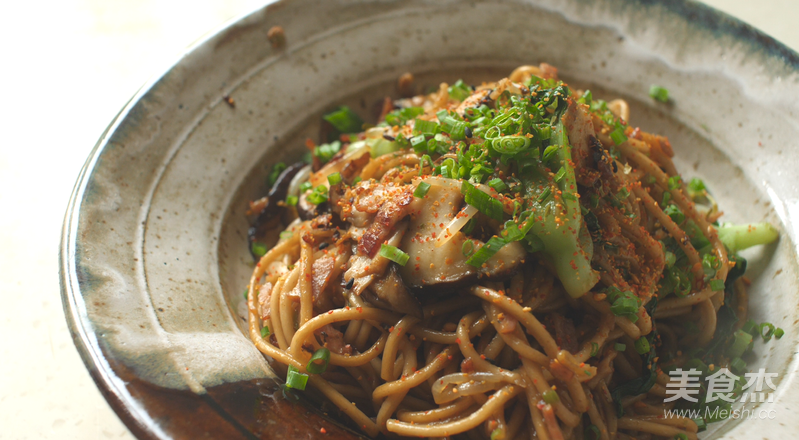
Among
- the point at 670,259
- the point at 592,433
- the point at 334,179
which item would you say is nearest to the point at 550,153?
the point at 670,259

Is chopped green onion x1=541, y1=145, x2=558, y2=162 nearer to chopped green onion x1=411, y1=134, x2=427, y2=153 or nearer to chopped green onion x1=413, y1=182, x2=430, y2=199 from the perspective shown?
chopped green onion x1=413, y1=182, x2=430, y2=199

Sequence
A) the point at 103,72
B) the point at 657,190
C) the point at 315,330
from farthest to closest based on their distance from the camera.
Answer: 1. the point at 103,72
2. the point at 657,190
3. the point at 315,330

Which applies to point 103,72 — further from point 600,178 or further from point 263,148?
point 600,178

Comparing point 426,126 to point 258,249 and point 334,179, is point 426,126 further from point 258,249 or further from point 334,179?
point 258,249

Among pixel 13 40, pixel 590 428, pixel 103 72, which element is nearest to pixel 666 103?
pixel 590 428

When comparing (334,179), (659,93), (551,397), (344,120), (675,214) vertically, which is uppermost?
(344,120)
